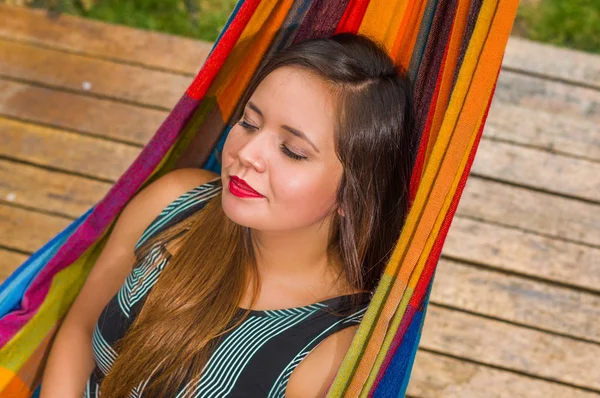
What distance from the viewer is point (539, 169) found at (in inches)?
94.9

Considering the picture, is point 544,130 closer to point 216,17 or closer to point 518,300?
point 518,300

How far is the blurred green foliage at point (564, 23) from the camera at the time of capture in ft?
10.6

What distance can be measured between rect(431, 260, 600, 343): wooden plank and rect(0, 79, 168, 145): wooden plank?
3.50 feet

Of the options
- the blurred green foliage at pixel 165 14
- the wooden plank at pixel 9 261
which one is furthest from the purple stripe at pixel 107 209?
the blurred green foliage at pixel 165 14

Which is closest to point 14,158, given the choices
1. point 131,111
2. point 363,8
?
point 131,111

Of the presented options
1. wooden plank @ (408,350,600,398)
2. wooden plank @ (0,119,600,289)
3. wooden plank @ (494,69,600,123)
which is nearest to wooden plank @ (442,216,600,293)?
wooden plank @ (0,119,600,289)

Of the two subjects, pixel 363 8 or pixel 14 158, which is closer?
pixel 363 8

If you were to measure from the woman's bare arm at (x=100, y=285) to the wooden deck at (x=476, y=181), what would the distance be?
30.0 inches

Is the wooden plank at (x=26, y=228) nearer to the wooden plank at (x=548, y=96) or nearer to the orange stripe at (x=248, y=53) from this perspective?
the orange stripe at (x=248, y=53)

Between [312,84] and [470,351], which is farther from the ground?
[312,84]

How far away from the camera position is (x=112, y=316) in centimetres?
142

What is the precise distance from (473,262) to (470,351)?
270 millimetres

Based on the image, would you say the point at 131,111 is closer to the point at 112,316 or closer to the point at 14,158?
the point at 14,158

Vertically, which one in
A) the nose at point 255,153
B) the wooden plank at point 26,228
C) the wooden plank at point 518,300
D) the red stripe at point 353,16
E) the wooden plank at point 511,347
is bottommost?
the wooden plank at point 26,228
